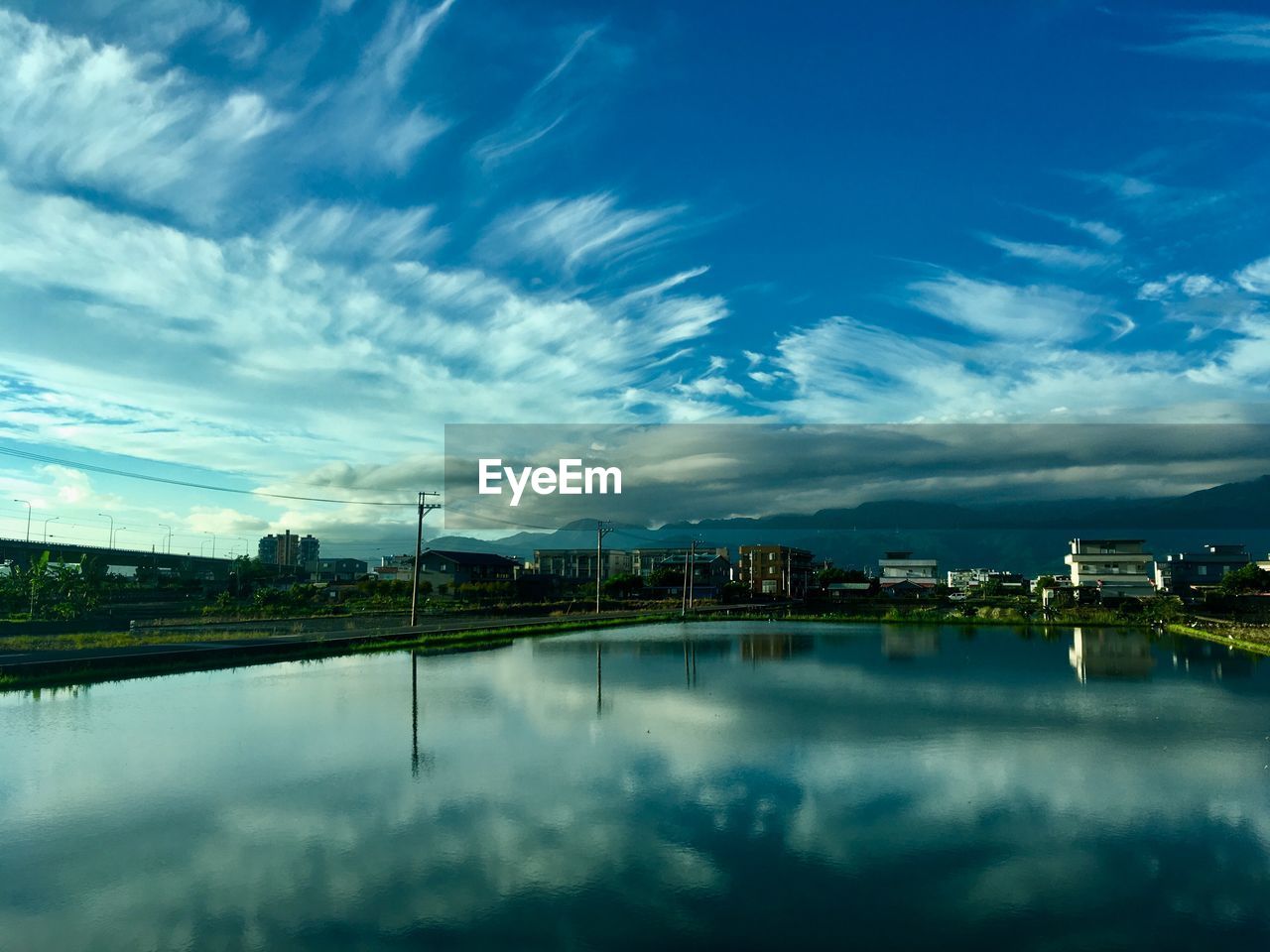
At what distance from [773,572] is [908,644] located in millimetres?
72021

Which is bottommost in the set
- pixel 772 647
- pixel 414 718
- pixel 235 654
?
pixel 772 647

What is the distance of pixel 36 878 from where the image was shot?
10031 mm

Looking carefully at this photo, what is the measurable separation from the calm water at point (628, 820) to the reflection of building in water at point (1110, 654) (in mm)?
6793

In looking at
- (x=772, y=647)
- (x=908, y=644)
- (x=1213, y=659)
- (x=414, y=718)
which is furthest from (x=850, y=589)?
(x=414, y=718)

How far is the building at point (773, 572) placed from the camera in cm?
11319

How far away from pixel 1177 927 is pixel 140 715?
72.0ft

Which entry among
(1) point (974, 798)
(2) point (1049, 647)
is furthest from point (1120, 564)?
(1) point (974, 798)

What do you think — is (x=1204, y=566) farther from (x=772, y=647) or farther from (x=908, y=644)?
(x=772, y=647)

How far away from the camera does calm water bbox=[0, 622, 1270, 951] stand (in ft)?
29.5

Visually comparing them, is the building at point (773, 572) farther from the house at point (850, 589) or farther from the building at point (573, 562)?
the building at point (573, 562)

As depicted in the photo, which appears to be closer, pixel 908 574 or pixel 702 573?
pixel 702 573

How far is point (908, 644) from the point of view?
145 ft

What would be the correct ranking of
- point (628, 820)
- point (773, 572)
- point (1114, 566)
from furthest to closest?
point (773, 572) → point (1114, 566) → point (628, 820)

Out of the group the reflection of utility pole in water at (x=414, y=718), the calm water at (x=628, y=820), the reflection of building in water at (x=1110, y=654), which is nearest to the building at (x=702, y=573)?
the reflection of building in water at (x=1110, y=654)
